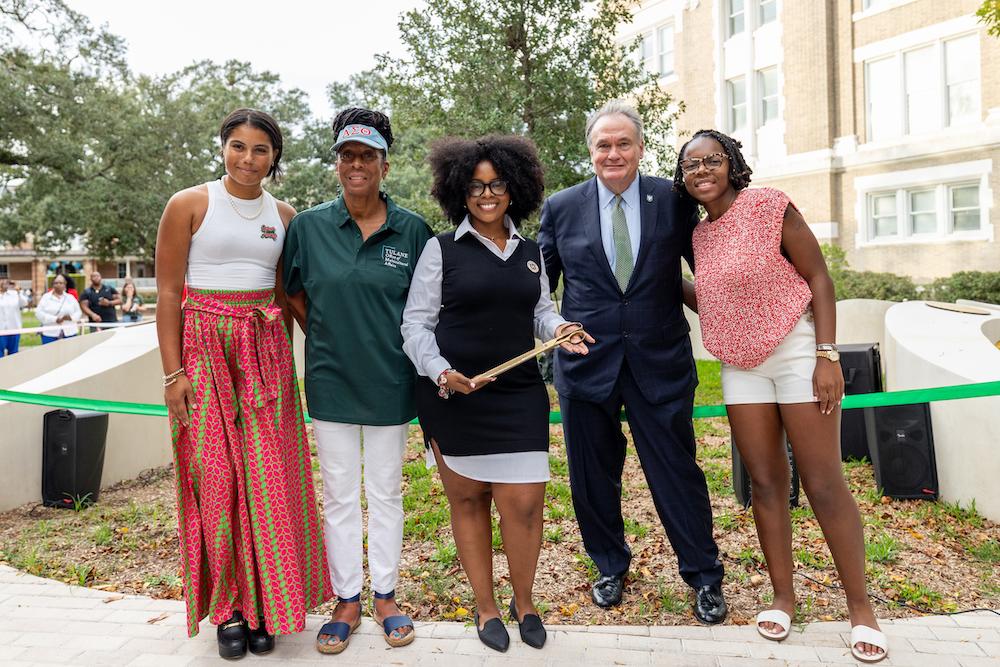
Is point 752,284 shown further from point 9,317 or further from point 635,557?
point 9,317

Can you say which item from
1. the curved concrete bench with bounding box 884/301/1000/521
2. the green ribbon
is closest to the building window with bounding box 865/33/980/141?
the curved concrete bench with bounding box 884/301/1000/521

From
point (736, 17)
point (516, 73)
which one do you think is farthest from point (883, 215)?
point (516, 73)

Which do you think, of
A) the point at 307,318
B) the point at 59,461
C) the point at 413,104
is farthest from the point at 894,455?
the point at 413,104

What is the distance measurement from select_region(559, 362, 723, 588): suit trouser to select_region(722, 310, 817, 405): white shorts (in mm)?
332

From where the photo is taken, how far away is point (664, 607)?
3770 mm

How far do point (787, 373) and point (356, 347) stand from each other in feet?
5.98

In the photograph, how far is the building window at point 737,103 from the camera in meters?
21.9

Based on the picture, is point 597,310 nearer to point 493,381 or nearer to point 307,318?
point 493,381

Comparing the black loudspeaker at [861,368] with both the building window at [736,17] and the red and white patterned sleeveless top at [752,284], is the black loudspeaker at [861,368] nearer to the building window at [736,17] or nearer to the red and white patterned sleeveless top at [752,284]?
the red and white patterned sleeveless top at [752,284]

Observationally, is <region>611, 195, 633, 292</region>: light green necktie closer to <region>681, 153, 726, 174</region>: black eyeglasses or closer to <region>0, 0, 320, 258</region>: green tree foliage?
<region>681, 153, 726, 174</region>: black eyeglasses

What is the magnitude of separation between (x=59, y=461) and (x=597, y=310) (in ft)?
14.9

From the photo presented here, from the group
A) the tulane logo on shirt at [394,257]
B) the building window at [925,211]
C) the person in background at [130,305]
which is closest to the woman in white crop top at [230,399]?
the tulane logo on shirt at [394,257]

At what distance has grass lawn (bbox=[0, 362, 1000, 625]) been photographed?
152 inches

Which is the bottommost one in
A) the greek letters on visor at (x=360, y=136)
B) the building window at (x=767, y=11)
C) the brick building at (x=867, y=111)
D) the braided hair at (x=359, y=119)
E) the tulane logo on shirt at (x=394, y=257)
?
the tulane logo on shirt at (x=394, y=257)
